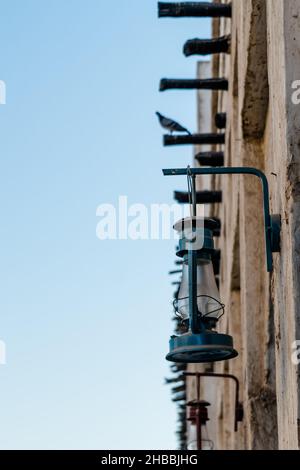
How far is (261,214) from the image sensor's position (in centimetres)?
809

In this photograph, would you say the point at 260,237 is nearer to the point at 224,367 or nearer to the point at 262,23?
the point at 262,23

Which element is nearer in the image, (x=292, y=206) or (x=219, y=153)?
(x=292, y=206)

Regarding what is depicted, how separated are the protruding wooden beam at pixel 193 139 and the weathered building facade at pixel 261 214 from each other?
46 centimetres

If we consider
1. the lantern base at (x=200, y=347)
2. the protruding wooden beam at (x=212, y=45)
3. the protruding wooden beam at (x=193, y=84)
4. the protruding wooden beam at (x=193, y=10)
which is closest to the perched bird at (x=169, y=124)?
the protruding wooden beam at (x=193, y=84)

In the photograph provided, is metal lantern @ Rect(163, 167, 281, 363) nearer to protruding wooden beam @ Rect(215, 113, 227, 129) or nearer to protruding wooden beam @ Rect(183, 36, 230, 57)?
protruding wooden beam @ Rect(183, 36, 230, 57)

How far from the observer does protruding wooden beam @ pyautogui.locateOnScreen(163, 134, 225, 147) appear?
1212cm

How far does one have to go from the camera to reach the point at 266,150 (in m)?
7.77

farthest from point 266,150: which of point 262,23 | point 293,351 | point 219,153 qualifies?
point 219,153

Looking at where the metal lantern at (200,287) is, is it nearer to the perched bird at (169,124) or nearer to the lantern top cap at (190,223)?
the lantern top cap at (190,223)

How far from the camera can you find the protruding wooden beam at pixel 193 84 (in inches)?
460

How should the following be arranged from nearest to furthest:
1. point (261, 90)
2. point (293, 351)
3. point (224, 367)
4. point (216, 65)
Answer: point (293, 351)
point (261, 90)
point (224, 367)
point (216, 65)

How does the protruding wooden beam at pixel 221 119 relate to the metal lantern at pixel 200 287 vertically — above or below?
above
